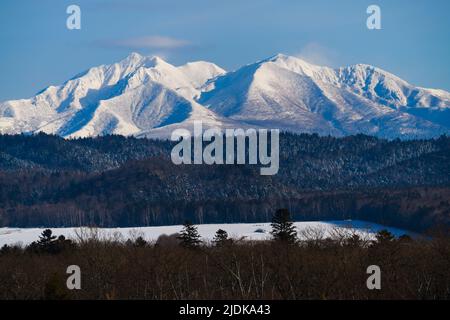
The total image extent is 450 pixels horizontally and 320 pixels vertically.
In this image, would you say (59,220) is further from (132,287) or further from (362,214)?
(132,287)

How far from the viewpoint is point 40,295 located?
56125mm

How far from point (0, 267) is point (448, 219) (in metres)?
87.4

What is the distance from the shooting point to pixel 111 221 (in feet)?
604

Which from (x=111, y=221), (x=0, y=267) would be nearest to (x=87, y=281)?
(x=0, y=267)

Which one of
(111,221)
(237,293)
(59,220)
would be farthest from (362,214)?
(237,293)

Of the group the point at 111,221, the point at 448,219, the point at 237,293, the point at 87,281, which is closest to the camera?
the point at 237,293

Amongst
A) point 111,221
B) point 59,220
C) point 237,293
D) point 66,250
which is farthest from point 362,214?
point 237,293
